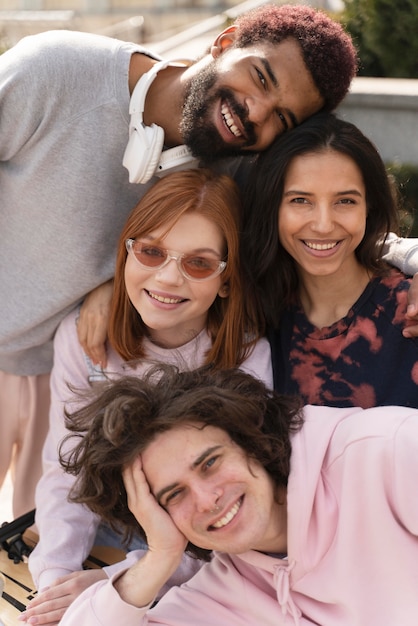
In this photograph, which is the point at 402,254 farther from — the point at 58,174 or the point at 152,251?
the point at 58,174

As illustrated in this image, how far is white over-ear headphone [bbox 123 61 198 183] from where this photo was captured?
2949mm

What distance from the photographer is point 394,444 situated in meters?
2.23

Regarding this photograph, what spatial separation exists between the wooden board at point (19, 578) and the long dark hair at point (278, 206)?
1.00m

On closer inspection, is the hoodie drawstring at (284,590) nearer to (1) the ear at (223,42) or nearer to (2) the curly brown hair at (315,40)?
(2) the curly brown hair at (315,40)

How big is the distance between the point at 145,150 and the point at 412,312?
102cm

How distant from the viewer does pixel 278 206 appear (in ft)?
9.75

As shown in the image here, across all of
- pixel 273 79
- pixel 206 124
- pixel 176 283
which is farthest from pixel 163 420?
pixel 273 79

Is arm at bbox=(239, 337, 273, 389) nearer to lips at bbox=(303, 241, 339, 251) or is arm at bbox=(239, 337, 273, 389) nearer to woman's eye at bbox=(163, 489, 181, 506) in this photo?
lips at bbox=(303, 241, 339, 251)

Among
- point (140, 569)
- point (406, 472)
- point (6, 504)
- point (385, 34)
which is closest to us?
point (406, 472)

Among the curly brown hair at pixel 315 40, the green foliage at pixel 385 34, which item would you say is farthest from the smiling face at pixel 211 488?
the green foliage at pixel 385 34

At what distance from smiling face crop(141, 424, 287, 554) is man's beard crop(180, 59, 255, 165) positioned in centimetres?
106

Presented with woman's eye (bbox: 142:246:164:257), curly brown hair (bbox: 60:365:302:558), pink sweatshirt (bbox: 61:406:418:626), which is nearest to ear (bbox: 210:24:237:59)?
woman's eye (bbox: 142:246:164:257)

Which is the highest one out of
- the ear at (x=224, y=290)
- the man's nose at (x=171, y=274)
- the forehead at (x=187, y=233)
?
the forehead at (x=187, y=233)

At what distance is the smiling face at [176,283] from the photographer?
9.59ft
